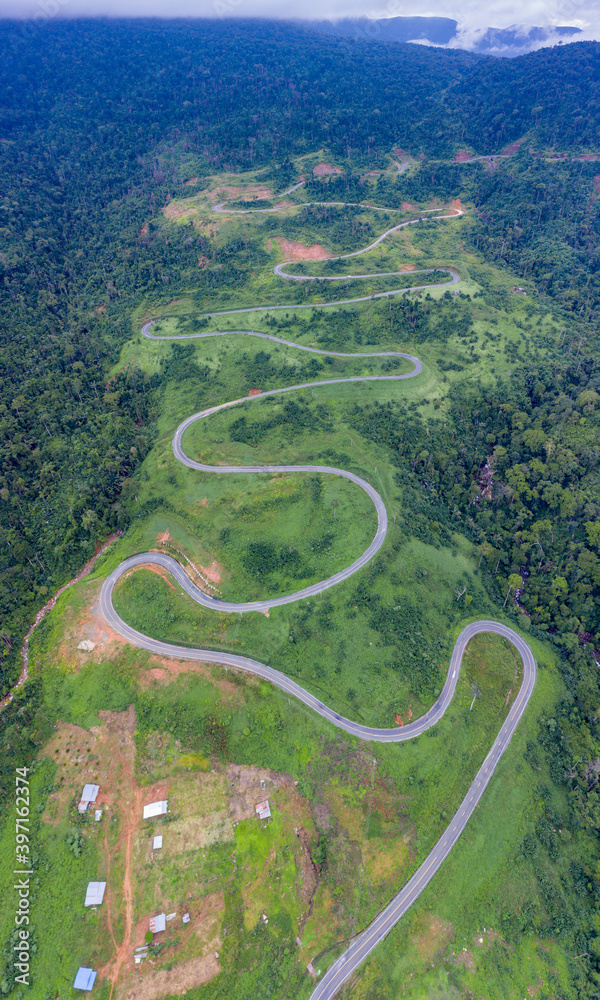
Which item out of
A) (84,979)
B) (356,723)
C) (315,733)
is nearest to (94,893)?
(84,979)

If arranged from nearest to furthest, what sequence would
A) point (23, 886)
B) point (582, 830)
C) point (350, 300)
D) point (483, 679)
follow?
point (23, 886) → point (582, 830) → point (483, 679) → point (350, 300)

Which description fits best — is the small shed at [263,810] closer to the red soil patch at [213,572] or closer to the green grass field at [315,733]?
the green grass field at [315,733]

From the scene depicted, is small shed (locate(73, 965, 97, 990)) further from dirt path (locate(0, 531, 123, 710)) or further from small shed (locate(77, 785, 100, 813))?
dirt path (locate(0, 531, 123, 710))

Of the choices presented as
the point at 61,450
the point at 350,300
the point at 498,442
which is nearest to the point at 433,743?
the point at 498,442

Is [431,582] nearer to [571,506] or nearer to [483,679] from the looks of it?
[483,679]

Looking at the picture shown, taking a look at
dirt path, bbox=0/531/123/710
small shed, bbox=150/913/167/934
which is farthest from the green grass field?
dirt path, bbox=0/531/123/710

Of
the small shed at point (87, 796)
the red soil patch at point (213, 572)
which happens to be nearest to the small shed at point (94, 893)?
the small shed at point (87, 796)

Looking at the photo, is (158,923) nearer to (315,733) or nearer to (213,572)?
(315,733)
